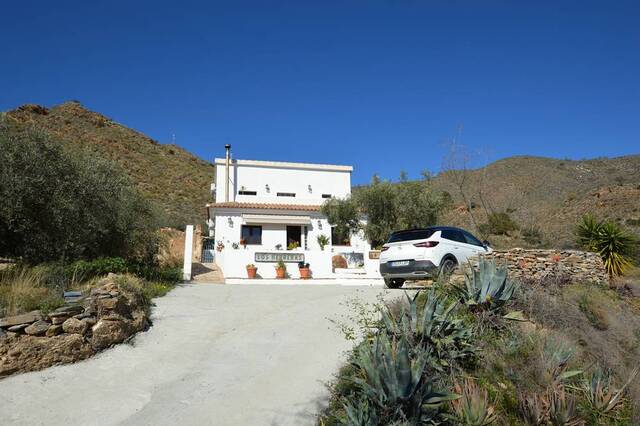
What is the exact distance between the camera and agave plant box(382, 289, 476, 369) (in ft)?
18.6

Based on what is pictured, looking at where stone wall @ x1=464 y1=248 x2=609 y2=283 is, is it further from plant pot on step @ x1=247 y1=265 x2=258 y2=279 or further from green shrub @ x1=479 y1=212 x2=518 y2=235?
green shrub @ x1=479 y1=212 x2=518 y2=235

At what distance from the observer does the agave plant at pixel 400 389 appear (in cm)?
456

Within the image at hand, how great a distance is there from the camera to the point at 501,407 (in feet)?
17.3

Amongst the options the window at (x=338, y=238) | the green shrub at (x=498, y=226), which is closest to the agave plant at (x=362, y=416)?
the window at (x=338, y=238)

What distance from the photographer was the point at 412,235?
11.8 m

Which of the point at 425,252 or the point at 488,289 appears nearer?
the point at 488,289

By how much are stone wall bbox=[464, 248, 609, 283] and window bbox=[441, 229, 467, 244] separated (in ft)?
2.57

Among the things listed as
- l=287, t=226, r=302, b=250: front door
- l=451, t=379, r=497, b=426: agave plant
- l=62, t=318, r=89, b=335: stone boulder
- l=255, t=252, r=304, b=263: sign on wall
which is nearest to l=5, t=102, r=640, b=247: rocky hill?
l=287, t=226, r=302, b=250: front door

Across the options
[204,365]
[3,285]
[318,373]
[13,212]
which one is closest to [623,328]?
[318,373]

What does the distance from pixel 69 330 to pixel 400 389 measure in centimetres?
520

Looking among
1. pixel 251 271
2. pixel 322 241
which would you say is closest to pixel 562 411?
pixel 251 271

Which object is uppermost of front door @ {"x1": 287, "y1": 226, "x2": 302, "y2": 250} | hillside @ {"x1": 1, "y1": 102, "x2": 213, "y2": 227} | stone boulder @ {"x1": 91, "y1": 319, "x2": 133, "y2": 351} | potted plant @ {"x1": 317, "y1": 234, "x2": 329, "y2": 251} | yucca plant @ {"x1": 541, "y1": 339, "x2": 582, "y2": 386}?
hillside @ {"x1": 1, "y1": 102, "x2": 213, "y2": 227}

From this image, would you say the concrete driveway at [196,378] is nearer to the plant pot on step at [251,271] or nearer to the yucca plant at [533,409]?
the yucca plant at [533,409]

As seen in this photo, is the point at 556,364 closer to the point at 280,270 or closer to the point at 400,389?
the point at 400,389
